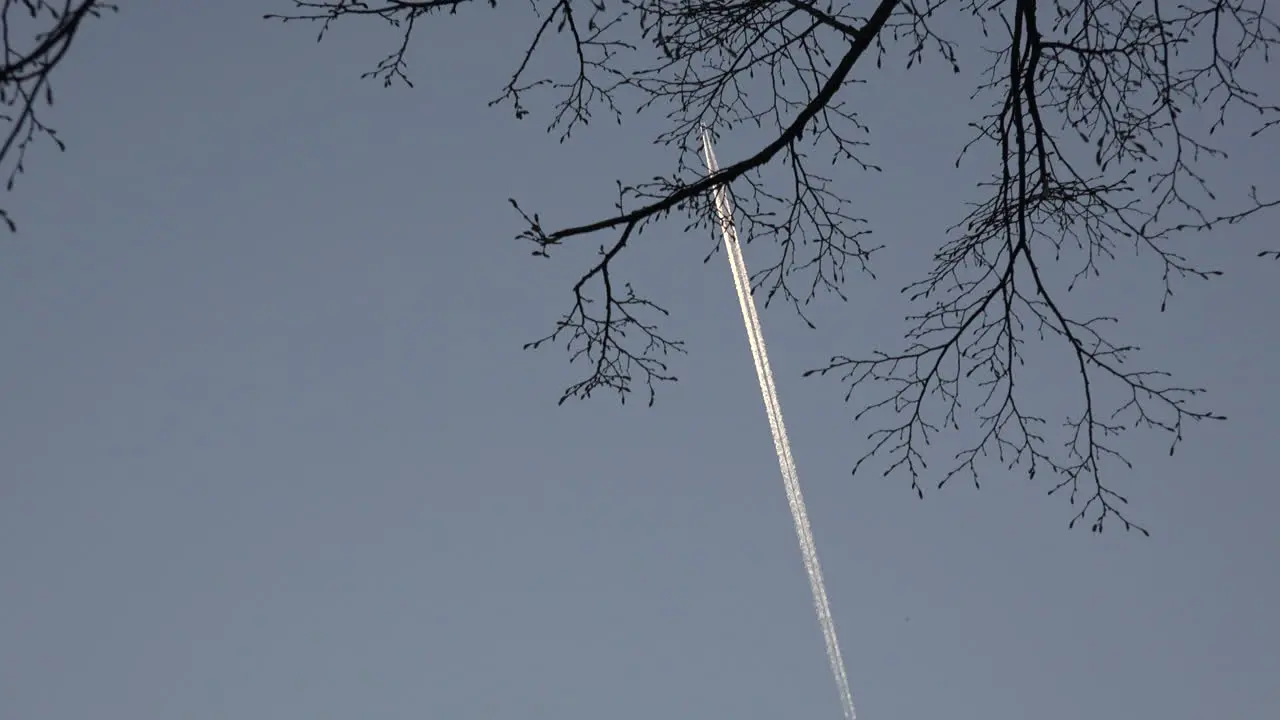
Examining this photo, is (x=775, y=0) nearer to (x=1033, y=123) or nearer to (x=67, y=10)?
(x=1033, y=123)

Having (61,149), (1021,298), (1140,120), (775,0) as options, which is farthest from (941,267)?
(61,149)

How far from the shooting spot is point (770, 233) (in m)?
4.11

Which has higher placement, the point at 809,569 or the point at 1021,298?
the point at 809,569

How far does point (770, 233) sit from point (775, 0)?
30.7 inches

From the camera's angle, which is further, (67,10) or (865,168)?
(865,168)

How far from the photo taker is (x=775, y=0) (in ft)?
12.9

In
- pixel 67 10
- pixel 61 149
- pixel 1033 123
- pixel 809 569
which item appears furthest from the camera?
pixel 809 569

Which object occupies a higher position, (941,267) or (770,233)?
(770,233)

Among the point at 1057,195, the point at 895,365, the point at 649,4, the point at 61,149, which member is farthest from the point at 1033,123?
the point at 61,149

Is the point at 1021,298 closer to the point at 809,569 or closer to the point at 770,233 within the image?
the point at 770,233

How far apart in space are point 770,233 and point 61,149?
243 centimetres

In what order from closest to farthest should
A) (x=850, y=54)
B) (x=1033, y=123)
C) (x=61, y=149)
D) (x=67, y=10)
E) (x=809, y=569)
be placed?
1. (x=67, y=10)
2. (x=61, y=149)
3. (x=850, y=54)
4. (x=1033, y=123)
5. (x=809, y=569)

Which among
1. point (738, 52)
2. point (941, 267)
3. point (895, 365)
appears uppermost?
point (738, 52)

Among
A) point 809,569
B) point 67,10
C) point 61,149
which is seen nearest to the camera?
point 67,10
